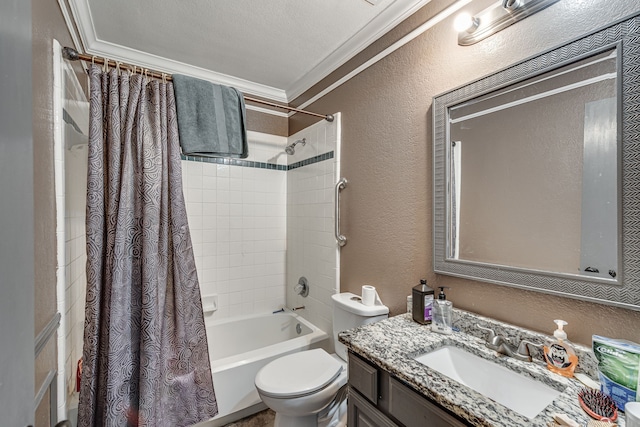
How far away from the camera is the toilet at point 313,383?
134 centimetres

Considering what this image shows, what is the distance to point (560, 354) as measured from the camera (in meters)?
0.86

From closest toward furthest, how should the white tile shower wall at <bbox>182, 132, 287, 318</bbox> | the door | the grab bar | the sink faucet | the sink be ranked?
the door → the sink → the sink faucet → the grab bar → the white tile shower wall at <bbox>182, 132, 287, 318</bbox>

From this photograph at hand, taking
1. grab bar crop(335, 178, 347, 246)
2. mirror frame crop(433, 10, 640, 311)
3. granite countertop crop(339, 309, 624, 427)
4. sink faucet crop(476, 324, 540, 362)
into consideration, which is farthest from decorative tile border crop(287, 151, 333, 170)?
sink faucet crop(476, 324, 540, 362)

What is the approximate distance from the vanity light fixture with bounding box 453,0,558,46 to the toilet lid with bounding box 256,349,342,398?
67.9 inches

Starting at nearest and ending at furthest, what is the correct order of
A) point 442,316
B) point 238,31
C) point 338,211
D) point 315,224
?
point 442,316, point 238,31, point 338,211, point 315,224

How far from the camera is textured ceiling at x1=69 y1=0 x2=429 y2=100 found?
1519 mm

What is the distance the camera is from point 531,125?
1026 mm

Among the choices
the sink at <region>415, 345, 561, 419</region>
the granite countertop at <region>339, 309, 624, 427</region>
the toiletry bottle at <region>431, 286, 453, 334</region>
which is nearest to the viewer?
the granite countertop at <region>339, 309, 624, 427</region>

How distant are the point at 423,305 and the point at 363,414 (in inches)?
19.7

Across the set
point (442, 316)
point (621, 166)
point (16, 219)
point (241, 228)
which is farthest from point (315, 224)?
point (16, 219)

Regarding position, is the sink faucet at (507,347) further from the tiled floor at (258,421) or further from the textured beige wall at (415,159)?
the tiled floor at (258,421)

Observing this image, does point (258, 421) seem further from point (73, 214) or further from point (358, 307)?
point (73, 214)

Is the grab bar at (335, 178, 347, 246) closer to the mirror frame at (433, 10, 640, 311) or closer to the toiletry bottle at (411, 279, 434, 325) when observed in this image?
the toiletry bottle at (411, 279, 434, 325)

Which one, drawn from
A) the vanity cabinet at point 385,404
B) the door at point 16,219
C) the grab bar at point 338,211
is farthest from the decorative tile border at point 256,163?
the door at point 16,219
